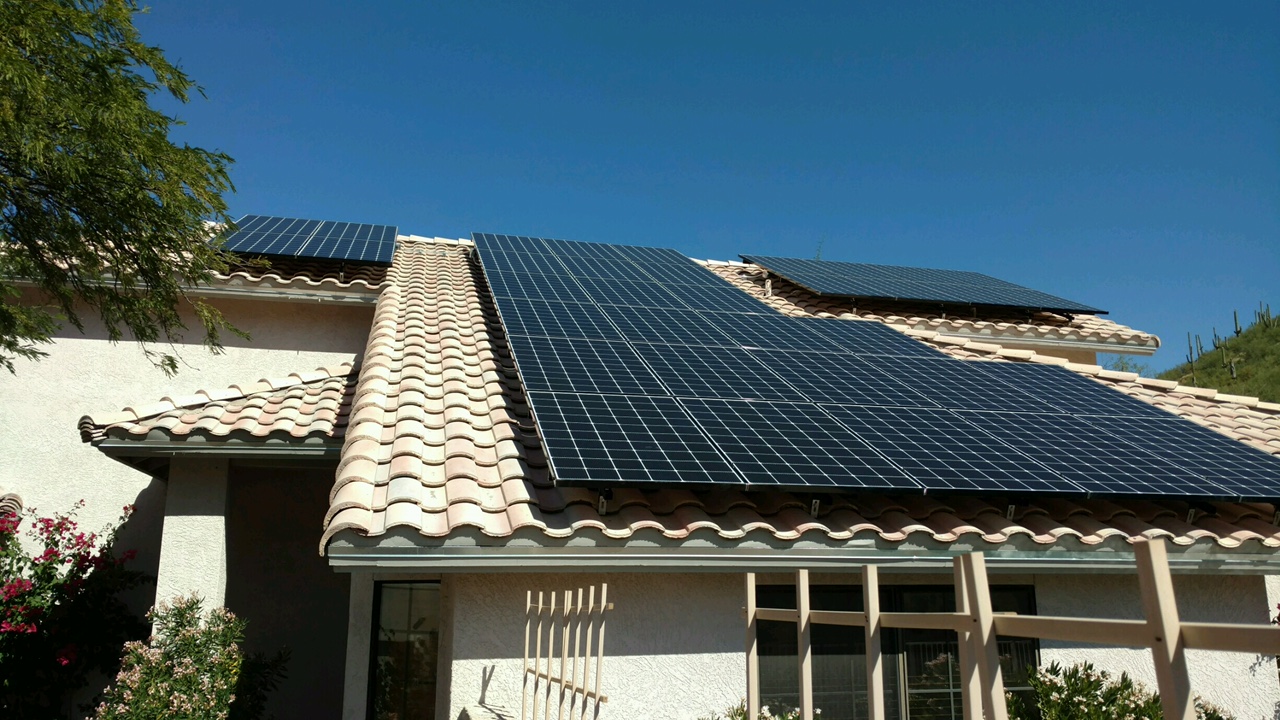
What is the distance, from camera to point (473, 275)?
14883mm

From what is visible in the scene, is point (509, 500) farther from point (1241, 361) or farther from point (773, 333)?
point (1241, 361)

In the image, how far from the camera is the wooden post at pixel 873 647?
390 centimetres

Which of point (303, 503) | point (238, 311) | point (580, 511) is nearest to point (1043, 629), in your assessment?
point (580, 511)

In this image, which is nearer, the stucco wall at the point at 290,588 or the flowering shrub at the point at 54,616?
the flowering shrub at the point at 54,616

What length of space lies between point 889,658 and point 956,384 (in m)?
3.74

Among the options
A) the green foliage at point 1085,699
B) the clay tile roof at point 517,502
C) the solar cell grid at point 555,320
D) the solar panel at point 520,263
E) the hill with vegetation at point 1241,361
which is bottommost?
the green foliage at point 1085,699

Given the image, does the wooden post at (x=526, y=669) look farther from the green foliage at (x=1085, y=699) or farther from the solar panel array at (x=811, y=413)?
the green foliage at (x=1085, y=699)

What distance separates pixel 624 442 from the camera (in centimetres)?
A: 715

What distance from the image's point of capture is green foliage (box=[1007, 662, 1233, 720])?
23.4ft

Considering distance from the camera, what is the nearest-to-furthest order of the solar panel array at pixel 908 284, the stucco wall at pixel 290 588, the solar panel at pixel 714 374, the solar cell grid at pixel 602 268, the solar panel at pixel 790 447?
1. the solar panel at pixel 790 447
2. the solar panel at pixel 714 374
3. the stucco wall at pixel 290 588
4. the solar cell grid at pixel 602 268
5. the solar panel array at pixel 908 284

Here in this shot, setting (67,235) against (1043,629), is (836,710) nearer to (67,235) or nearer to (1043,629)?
(1043,629)

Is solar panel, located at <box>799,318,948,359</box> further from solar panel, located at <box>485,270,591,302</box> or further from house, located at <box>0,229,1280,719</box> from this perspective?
solar panel, located at <box>485,270,591,302</box>

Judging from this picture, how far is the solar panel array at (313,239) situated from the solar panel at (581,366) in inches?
192

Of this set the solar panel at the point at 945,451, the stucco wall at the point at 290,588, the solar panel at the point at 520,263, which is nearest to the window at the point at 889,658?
the solar panel at the point at 945,451
